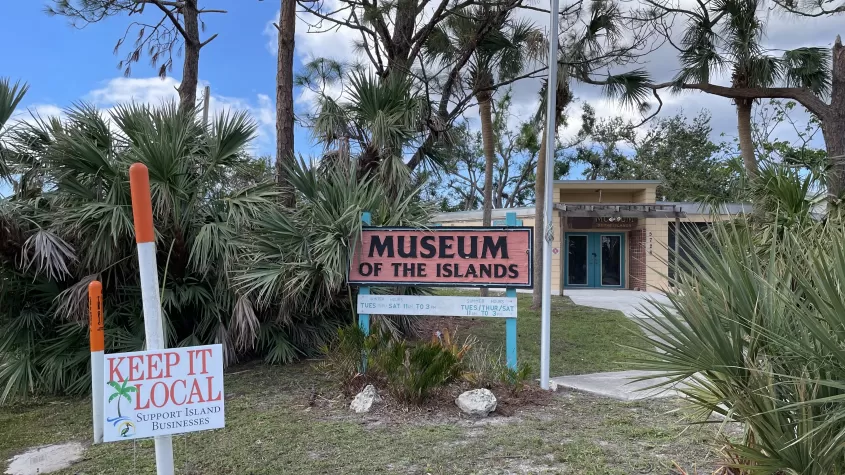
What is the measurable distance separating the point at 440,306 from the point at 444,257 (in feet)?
1.95

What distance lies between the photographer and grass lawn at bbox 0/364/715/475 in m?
4.41

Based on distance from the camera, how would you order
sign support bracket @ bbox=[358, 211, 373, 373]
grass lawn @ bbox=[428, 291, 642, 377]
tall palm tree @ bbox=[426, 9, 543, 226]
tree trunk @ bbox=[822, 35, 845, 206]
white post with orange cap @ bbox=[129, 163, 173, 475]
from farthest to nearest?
1. tall palm tree @ bbox=[426, 9, 543, 226]
2. tree trunk @ bbox=[822, 35, 845, 206]
3. grass lawn @ bbox=[428, 291, 642, 377]
4. sign support bracket @ bbox=[358, 211, 373, 373]
5. white post with orange cap @ bbox=[129, 163, 173, 475]

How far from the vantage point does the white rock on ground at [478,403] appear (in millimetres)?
5723

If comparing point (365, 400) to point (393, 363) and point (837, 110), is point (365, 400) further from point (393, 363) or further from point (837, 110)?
point (837, 110)

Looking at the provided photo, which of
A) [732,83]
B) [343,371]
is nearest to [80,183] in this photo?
[343,371]

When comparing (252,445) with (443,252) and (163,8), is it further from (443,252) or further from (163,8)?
(163,8)

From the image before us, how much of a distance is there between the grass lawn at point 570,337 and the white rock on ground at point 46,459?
538 cm

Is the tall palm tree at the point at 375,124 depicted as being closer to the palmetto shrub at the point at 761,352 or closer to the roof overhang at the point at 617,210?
the palmetto shrub at the point at 761,352

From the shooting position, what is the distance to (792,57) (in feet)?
37.5

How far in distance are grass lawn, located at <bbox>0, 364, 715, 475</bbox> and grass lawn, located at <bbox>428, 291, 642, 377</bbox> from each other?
1.56 meters

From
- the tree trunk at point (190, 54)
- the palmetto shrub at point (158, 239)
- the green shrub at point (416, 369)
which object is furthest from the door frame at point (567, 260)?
the green shrub at point (416, 369)

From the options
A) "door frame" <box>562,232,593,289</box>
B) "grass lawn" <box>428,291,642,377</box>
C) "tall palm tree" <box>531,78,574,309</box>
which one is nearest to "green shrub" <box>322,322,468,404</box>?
"grass lawn" <box>428,291,642,377</box>

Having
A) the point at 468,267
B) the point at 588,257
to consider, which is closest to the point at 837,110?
the point at 468,267

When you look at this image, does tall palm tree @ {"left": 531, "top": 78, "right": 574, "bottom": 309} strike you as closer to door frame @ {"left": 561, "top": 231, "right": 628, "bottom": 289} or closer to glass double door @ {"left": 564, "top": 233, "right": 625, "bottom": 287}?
door frame @ {"left": 561, "top": 231, "right": 628, "bottom": 289}
